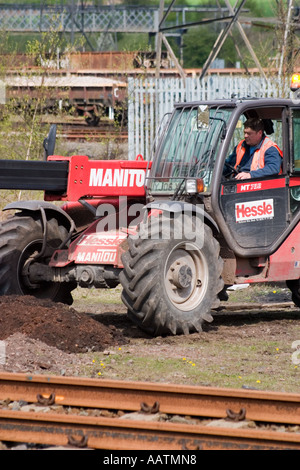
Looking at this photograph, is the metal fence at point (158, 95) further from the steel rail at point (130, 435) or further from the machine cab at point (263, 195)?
the steel rail at point (130, 435)

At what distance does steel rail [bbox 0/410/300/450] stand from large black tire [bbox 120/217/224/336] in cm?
350

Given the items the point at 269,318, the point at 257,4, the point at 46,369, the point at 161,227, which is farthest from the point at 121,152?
the point at 257,4

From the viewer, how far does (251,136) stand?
1031 centimetres

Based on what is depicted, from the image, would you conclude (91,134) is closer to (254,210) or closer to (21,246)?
(21,246)

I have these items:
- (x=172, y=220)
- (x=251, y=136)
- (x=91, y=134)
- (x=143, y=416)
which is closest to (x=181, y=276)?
(x=172, y=220)

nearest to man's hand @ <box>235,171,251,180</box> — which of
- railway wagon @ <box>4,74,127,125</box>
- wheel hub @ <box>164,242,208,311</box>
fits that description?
wheel hub @ <box>164,242,208,311</box>

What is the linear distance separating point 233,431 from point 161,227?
429 cm

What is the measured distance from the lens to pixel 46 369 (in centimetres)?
791

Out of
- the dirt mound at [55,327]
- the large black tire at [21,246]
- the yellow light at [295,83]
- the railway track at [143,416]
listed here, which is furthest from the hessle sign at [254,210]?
the railway track at [143,416]

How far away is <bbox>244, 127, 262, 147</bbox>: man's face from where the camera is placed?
10.3m

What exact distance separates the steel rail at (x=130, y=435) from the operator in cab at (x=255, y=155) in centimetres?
507

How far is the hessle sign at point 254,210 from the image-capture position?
33.1 feet
